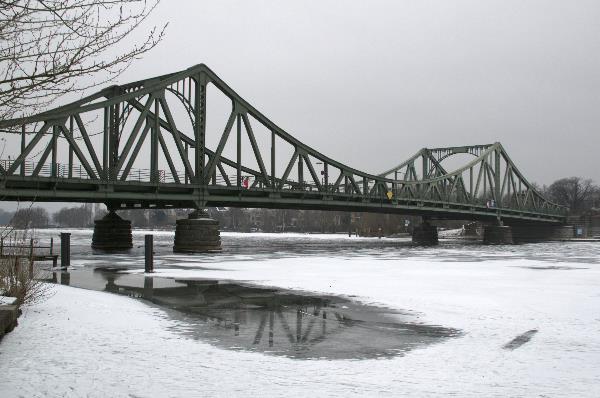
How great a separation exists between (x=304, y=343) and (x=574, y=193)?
183129 millimetres

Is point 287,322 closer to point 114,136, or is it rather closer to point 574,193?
point 114,136

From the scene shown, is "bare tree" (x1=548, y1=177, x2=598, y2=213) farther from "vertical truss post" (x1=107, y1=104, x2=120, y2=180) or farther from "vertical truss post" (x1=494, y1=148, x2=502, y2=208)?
"vertical truss post" (x1=107, y1=104, x2=120, y2=180)

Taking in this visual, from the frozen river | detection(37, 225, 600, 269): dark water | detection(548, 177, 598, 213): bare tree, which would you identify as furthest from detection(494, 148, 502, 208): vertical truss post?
the frozen river

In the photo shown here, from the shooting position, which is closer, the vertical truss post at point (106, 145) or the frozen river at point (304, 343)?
the frozen river at point (304, 343)

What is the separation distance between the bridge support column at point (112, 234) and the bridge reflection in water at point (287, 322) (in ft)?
118

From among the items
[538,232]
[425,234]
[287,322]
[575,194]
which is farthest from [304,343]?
[575,194]

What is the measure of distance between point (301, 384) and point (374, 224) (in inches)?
5382

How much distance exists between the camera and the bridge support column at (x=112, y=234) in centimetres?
5419

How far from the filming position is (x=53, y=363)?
827cm

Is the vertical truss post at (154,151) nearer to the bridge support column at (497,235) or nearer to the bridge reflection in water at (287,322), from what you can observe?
the bridge reflection in water at (287,322)

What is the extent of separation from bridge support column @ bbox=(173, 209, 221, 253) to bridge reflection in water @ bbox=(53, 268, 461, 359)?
2724 centimetres

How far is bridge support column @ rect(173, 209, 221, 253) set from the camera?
154 ft

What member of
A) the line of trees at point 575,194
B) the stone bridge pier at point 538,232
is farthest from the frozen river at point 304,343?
the line of trees at point 575,194

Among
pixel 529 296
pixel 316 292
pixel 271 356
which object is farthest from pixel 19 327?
pixel 529 296
